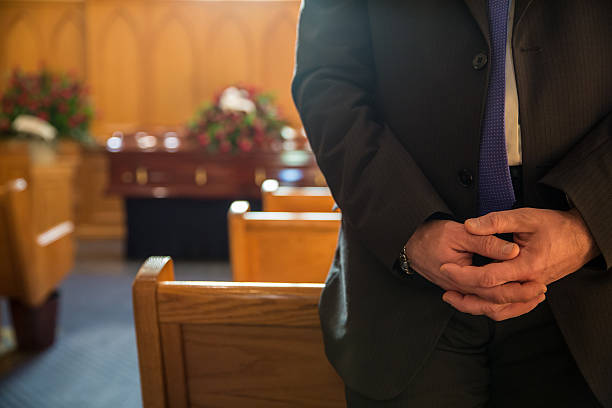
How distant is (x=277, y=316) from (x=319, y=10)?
507 mm

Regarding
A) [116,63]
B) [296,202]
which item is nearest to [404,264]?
[296,202]

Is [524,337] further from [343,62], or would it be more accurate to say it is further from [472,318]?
[343,62]

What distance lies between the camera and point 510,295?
651 millimetres

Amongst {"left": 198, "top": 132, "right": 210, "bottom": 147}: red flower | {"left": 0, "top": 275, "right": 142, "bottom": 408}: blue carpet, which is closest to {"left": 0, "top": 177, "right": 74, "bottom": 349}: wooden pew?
{"left": 0, "top": 275, "right": 142, "bottom": 408}: blue carpet

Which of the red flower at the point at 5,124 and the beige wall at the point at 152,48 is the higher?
the beige wall at the point at 152,48

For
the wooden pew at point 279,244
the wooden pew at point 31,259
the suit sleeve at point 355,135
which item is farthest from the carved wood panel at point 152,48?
the suit sleeve at point 355,135

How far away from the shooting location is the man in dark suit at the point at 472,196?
70 cm

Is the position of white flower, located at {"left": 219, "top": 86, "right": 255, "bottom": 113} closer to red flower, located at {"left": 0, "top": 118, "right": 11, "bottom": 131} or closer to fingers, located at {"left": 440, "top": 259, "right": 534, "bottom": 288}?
red flower, located at {"left": 0, "top": 118, "right": 11, "bottom": 131}

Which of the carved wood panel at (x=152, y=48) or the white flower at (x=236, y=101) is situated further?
the carved wood panel at (x=152, y=48)

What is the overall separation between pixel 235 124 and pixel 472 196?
162 inches

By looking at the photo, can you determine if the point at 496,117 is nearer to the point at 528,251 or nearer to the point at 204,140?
the point at 528,251

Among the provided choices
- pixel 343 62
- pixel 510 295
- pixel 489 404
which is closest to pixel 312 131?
pixel 343 62

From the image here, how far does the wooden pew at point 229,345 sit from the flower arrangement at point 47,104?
5090 mm

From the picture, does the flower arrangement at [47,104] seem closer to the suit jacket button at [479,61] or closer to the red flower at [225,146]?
the red flower at [225,146]
